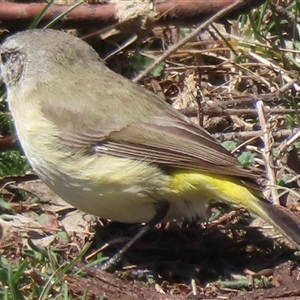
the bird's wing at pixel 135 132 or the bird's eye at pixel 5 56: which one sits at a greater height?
the bird's eye at pixel 5 56

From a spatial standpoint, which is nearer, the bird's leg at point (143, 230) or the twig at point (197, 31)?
the bird's leg at point (143, 230)

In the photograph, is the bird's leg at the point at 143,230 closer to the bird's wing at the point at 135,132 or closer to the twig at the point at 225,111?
the bird's wing at the point at 135,132

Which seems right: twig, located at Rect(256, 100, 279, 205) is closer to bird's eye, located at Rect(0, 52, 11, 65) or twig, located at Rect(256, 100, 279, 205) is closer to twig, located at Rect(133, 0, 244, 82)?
twig, located at Rect(133, 0, 244, 82)

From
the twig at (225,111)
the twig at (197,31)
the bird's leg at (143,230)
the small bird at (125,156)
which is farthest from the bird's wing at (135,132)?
the twig at (197,31)

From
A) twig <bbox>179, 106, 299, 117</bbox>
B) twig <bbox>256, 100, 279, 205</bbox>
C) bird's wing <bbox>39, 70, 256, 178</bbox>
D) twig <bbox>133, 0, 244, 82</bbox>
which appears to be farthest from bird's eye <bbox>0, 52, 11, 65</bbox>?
twig <bbox>256, 100, 279, 205</bbox>

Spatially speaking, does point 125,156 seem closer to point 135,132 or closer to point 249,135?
point 135,132
